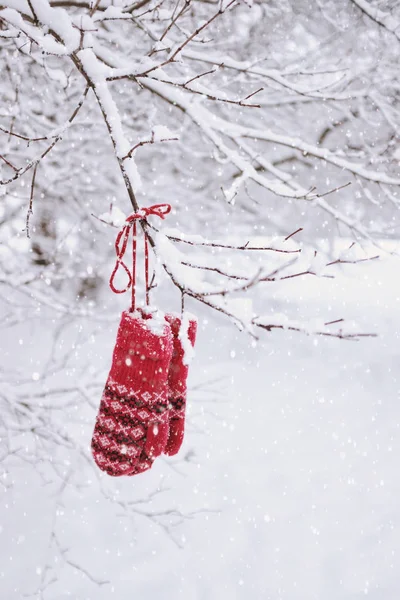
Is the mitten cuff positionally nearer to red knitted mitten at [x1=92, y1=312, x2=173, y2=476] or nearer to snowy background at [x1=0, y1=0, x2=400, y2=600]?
red knitted mitten at [x1=92, y1=312, x2=173, y2=476]

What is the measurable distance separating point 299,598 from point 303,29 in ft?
21.5

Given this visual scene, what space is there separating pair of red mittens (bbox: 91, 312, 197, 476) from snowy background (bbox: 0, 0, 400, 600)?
0.24m

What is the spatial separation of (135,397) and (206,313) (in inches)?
392

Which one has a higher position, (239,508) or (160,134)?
(160,134)

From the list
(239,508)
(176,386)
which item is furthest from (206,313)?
(176,386)

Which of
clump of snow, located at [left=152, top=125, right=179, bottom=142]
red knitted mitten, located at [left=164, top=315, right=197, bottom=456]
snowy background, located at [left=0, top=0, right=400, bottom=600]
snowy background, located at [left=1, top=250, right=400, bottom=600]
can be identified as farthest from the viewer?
snowy background, located at [left=1, top=250, right=400, bottom=600]

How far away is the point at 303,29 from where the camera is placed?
7258 mm

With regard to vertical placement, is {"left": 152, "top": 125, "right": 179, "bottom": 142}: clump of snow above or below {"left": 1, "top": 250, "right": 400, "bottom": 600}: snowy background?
above

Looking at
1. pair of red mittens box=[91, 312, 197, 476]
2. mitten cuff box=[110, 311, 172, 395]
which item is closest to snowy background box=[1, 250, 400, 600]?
pair of red mittens box=[91, 312, 197, 476]

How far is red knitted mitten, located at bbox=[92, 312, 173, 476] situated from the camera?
6.36 feet

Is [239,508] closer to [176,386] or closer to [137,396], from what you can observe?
[176,386]

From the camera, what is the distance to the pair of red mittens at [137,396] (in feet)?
6.35

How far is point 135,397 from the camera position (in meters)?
2.00

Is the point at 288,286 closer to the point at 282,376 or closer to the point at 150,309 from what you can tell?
the point at 282,376
